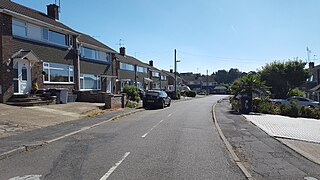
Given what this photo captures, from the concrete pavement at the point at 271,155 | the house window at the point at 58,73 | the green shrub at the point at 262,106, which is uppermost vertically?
the house window at the point at 58,73

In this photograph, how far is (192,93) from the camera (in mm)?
72562

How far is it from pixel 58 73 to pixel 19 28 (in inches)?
242

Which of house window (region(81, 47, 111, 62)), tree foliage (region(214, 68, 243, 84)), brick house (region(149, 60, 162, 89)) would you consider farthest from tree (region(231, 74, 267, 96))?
tree foliage (region(214, 68, 243, 84))

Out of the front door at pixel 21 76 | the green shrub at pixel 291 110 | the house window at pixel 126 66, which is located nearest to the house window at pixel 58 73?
the front door at pixel 21 76

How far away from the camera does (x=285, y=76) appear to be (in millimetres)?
43031

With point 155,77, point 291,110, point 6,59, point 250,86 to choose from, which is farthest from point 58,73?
point 155,77

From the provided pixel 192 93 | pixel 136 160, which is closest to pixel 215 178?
pixel 136 160

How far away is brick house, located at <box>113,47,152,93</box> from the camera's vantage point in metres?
50.0

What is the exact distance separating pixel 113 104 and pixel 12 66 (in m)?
7.76

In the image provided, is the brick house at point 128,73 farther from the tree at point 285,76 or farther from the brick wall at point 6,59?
the brick wall at point 6,59

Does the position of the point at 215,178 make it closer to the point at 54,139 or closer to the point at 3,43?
the point at 54,139

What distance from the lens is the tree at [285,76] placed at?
43.0 metres

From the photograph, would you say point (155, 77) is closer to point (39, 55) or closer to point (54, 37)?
point (54, 37)

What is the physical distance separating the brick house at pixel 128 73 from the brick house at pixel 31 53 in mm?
14819
